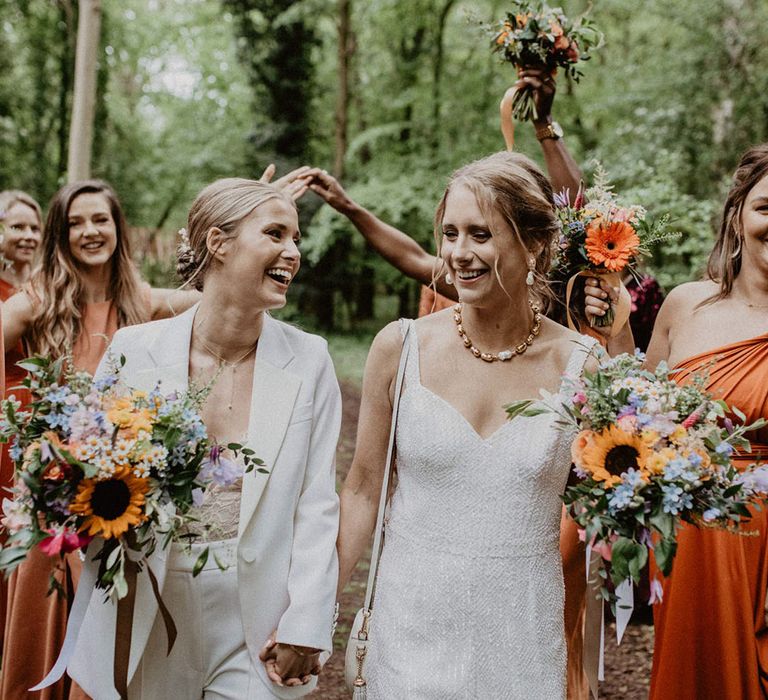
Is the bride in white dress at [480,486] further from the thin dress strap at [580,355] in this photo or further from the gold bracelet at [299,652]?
the gold bracelet at [299,652]

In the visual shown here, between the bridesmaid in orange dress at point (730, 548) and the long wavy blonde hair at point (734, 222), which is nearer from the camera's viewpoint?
the bridesmaid in orange dress at point (730, 548)

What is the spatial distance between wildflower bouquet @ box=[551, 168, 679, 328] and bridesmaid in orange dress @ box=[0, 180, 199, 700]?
1.93m

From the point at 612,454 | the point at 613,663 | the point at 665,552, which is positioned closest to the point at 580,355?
the point at 612,454

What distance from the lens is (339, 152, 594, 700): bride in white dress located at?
2.72m

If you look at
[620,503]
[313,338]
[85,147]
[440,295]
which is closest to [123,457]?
[313,338]

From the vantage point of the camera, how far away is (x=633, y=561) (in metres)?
2.32

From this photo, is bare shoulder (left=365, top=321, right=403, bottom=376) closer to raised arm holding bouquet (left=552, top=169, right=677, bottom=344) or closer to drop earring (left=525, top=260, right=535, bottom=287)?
drop earring (left=525, top=260, right=535, bottom=287)

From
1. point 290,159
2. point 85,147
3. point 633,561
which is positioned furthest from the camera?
point 290,159

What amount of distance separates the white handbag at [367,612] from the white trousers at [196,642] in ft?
1.07

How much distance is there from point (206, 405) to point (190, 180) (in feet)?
75.4

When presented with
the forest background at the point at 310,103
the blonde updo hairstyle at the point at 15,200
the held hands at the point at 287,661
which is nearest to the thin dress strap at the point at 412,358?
the held hands at the point at 287,661

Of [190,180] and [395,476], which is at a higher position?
[190,180]

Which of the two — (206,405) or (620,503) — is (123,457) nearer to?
(206,405)

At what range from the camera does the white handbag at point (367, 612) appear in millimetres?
2791
